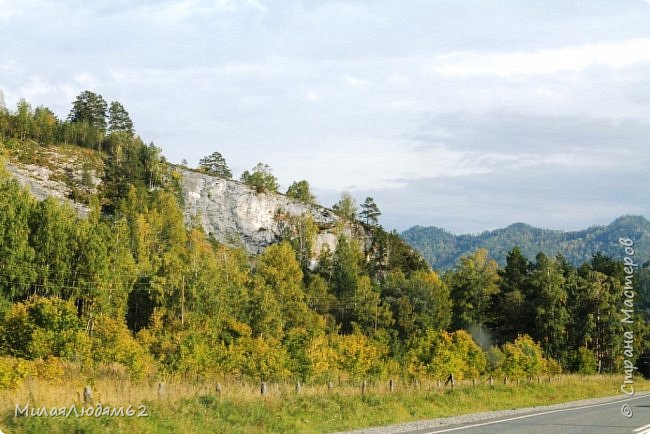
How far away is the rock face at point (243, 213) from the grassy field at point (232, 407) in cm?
11321

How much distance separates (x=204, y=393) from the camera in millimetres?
22812

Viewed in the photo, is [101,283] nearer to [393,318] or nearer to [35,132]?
[393,318]

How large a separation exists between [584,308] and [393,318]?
29.3 meters

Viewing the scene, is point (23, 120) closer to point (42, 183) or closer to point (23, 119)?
point (23, 119)

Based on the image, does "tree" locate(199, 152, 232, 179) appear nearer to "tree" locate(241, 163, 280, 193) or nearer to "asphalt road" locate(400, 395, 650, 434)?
"tree" locate(241, 163, 280, 193)

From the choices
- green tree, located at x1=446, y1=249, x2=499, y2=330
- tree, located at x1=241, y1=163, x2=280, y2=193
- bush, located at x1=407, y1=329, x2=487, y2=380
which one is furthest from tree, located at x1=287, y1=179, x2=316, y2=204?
bush, located at x1=407, y1=329, x2=487, y2=380

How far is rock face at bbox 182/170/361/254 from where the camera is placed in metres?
146

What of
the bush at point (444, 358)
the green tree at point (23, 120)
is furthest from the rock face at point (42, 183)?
the bush at point (444, 358)

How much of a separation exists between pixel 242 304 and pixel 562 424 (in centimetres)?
5890

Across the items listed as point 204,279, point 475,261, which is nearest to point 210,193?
point 475,261

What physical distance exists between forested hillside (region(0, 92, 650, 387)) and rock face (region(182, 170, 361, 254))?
18.9 feet

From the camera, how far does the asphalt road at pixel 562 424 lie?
19109 millimetres

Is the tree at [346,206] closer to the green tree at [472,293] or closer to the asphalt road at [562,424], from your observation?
the green tree at [472,293]

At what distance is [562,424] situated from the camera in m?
21.2
